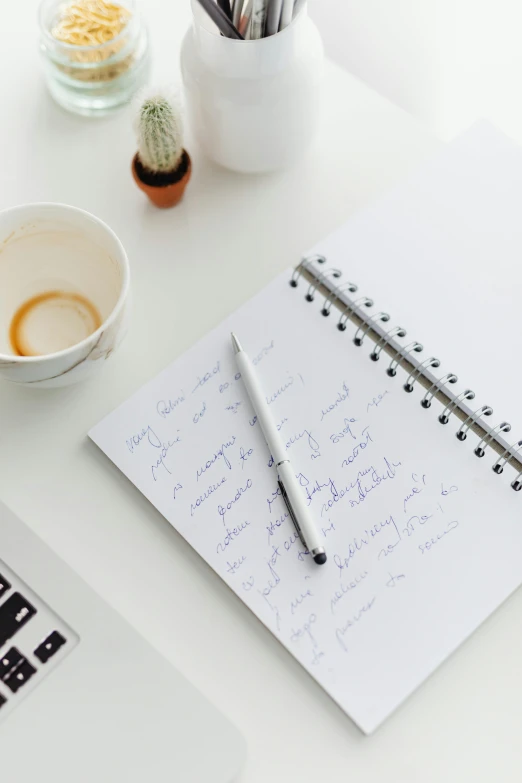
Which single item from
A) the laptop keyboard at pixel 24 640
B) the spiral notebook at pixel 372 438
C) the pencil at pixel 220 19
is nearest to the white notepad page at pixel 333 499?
the spiral notebook at pixel 372 438

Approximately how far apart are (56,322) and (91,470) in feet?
0.43

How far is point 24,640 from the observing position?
Answer: 0.53 meters

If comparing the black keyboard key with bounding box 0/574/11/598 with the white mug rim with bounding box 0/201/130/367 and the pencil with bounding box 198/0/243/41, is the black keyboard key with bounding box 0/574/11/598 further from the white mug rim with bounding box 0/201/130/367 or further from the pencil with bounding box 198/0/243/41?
the pencil with bounding box 198/0/243/41

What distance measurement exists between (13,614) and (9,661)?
0.03 meters

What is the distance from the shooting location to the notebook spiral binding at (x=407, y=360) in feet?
1.97

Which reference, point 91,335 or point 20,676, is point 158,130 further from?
point 20,676

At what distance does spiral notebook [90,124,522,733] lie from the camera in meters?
0.56

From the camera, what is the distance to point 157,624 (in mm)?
571

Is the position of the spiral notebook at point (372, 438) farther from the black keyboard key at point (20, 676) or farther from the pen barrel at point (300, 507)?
the black keyboard key at point (20, 676)

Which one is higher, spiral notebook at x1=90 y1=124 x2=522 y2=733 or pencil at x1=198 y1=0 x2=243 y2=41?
pencil at x1=198 y1=0 x2=243 y2=41

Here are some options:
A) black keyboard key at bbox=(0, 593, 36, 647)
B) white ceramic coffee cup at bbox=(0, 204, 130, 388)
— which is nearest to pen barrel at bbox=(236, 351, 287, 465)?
white ceramic coffee cup at bbox=(0, 204, 130, 388)

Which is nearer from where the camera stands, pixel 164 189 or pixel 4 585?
pixel 4 585

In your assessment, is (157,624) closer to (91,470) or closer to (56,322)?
(91,470)

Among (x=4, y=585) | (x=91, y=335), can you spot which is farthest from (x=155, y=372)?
(x=4, y=585)
